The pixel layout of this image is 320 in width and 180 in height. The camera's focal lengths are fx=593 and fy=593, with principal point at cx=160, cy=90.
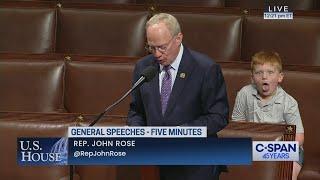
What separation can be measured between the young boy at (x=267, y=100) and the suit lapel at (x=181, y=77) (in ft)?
0.62

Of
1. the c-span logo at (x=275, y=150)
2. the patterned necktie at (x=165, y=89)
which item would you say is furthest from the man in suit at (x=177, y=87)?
the c-span logo at (x=275, y=150)

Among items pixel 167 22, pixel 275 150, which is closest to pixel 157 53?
pixel 167 22

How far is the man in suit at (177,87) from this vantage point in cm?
57

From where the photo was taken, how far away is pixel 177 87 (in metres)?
0.58

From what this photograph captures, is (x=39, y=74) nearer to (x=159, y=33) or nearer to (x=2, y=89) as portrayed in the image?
(x=2, y=89)

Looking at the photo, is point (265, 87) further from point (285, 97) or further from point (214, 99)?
A: point (214, 99)

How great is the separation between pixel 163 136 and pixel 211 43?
1.93 feet

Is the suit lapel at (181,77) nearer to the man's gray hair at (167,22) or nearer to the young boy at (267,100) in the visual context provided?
the man's gray hair at (167,22)

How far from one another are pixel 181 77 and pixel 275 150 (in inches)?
6.4

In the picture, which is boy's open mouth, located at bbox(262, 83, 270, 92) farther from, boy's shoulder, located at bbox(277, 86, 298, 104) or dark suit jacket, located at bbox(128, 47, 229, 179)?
dark suit jacket, located at bbox(128, 47, 229, 179)

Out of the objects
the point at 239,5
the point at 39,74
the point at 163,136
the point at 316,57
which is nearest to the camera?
the point at 163,136

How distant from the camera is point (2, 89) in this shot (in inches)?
34.3

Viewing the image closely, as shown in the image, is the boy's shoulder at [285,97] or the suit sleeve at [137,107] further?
the boy's shoulder at [285,97]

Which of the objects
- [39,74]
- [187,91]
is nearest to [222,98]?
[187,91]
